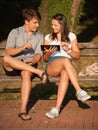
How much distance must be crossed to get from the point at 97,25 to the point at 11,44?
16.2 metres

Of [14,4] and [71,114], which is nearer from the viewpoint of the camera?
[71,114]

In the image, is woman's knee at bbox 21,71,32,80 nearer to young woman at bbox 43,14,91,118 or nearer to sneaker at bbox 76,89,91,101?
young woman at bbox 43,14,91,118

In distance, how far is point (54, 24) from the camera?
7.20 meters

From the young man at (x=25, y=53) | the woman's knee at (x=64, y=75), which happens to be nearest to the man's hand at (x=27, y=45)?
the young man at (x=25, y=53)

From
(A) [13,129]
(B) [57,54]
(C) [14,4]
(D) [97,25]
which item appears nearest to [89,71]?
(B) [57,54]

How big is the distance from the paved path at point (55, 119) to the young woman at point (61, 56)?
0.22 m

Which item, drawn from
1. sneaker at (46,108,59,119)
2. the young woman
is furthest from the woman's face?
sneaker at (46,108,59,119)

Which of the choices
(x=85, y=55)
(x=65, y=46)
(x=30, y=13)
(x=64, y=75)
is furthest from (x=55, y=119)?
(x=85, y=55)

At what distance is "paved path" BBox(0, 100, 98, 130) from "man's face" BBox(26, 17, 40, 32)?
49.6 inches

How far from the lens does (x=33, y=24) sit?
282 inches

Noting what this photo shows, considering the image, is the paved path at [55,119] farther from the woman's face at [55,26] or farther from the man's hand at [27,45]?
the woman's face at [55,26]

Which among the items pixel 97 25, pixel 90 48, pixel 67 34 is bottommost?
pixel 97 25

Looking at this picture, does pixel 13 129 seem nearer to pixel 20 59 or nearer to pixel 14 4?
pixel 20 59

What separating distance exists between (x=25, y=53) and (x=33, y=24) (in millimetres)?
498
